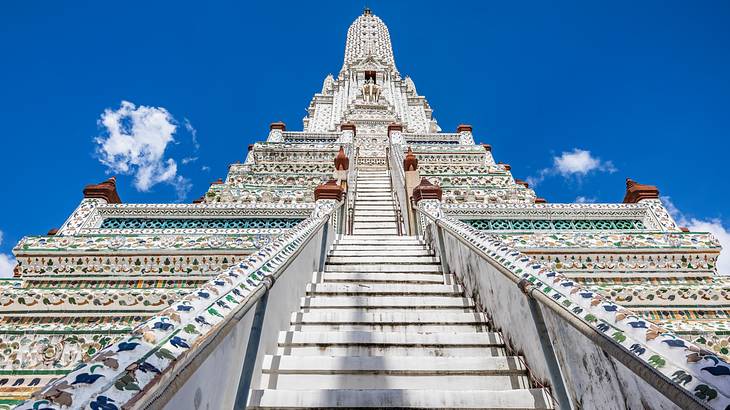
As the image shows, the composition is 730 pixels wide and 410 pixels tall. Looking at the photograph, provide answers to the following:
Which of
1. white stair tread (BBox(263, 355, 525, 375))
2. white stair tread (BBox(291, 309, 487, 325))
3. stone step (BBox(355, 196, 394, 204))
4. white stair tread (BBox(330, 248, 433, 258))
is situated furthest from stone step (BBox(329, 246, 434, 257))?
stone step (BBox(355, 196, 394, 204))

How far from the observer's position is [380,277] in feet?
14.1

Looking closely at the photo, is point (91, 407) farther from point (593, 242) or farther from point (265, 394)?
point (593, 242)

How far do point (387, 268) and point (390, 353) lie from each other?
5.97 ft

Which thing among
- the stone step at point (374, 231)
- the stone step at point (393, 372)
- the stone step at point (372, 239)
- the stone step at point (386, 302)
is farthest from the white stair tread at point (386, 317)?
the stone step at point (374, 231)

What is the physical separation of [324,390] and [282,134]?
42.4ft

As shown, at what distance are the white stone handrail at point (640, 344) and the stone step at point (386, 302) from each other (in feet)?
4.51

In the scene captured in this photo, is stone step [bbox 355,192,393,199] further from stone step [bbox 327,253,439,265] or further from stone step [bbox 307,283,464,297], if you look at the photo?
stone step [bbox 307,283,464,297]

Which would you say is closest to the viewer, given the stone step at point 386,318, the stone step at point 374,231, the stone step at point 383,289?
the stone step at point 386,318

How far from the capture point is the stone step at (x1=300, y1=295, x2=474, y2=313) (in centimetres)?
368

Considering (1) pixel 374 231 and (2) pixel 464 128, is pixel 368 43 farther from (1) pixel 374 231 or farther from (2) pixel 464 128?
(1) pixel 374 231

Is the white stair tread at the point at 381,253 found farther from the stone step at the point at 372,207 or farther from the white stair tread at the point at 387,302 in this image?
the stone step at the point at 372,207

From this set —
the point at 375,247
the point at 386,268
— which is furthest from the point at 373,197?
the point at 386,268

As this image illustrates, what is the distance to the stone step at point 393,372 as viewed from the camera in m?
2.54

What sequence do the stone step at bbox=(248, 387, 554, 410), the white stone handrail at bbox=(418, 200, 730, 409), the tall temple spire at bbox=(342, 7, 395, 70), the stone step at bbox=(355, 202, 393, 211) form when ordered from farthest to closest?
the tall temple spire at bbox=(342, 7, 395, 70) → the stone step at bbox=(355, 202, 393, 211) → the stone step at bbox=(248, 387, 554, 410) → the white stone handrail at bbox=(418, 200, 730, 409)
